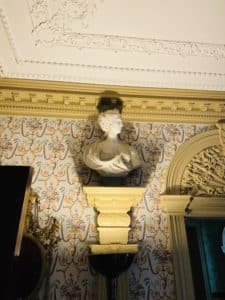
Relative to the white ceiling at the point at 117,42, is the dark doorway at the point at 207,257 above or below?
below

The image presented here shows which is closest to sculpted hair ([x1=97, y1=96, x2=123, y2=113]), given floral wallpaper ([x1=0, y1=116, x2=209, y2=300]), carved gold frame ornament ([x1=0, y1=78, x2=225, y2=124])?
carved gold frame ornament ([x1=0, y1=78, x2=225, y2=124])

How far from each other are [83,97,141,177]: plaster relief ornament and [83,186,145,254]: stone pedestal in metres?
0.14

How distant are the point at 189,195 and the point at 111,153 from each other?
70 centimetres

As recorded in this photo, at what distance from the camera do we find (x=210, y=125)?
8.57 ft

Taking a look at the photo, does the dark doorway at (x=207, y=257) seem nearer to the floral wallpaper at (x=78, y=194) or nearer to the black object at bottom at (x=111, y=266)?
the floral wallpaper at (x=78, y=194)

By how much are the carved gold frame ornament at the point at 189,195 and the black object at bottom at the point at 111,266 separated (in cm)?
50

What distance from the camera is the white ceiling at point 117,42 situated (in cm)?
177

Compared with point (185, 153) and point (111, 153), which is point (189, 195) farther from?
point (111, 153)

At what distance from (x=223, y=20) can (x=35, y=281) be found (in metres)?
2.13

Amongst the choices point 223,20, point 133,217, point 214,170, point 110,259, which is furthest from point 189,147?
point 110,259

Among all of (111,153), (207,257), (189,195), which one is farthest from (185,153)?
(207,257)

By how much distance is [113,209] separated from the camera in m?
2.09

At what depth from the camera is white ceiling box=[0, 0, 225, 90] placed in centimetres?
177

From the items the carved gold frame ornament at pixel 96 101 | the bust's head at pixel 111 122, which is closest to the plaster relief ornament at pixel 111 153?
the bust's head at pixel 111 122
